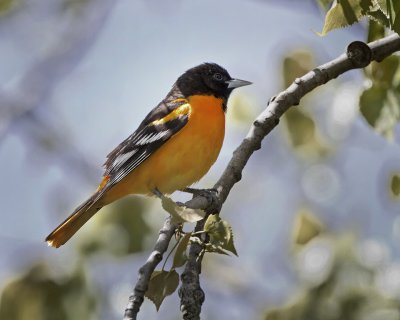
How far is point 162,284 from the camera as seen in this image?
2.57m

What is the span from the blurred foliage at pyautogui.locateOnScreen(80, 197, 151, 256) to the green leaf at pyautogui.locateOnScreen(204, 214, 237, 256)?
1152 mm

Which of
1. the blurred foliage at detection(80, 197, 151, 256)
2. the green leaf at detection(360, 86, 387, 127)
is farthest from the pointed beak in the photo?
the green leaf at detection(360, 86, 387, 127)

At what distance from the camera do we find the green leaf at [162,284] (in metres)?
2.54

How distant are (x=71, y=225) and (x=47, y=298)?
1502 mm

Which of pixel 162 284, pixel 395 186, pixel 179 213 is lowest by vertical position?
pixel 395 186

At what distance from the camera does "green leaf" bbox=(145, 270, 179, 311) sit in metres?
2.54

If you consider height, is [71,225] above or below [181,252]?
above

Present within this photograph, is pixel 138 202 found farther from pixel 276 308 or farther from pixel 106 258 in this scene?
pixel 276 308

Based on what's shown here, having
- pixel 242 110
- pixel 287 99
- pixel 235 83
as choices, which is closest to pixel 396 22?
pixel 287 99

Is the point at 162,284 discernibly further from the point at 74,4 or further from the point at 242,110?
the point at 74,4

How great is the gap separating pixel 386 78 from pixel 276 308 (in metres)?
1.12

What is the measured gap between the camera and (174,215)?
2400 millimetres

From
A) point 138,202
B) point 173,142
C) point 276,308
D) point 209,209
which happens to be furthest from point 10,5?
point 276,308

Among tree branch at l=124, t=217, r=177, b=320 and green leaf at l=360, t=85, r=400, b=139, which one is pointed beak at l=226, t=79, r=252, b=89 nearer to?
green leaf at l=360, t=85, r=400, b=139
